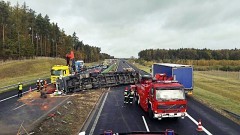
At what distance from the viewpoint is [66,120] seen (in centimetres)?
1903

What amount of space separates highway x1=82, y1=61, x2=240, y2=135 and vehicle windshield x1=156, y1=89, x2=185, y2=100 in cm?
173

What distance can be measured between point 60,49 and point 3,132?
120007 millimetres

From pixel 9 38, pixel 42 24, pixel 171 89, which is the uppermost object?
pixel 42 24

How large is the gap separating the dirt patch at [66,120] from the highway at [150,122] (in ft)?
2.64

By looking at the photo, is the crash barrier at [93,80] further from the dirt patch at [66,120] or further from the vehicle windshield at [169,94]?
the vehicle windshield at [169,94]

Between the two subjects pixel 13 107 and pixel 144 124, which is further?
pixel 13 107

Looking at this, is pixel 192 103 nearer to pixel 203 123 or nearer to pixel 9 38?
pixel 203 123

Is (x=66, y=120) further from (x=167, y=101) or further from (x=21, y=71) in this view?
(x=21, y=71)

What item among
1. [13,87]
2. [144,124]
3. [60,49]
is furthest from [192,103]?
[60,49]

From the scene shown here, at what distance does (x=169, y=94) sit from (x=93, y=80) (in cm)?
2161

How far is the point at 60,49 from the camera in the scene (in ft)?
440

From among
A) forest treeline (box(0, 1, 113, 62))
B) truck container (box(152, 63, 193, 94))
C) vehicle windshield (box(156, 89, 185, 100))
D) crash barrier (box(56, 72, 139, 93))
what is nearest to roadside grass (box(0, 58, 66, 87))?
forest treeline (box(0, 1, 113, 62))

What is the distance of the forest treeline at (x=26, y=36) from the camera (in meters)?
79.3

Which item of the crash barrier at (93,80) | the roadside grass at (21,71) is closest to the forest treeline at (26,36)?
the roadside grass at (21,71)
